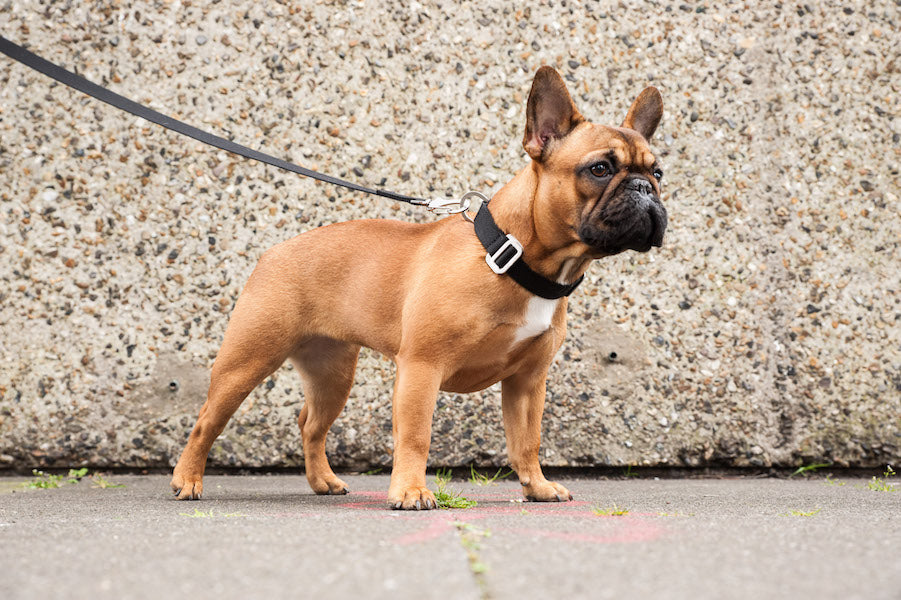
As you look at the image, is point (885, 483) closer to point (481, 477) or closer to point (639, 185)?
point (481, 477)

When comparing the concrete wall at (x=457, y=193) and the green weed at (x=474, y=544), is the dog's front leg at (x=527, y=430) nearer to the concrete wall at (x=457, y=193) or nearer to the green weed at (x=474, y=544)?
the concrete wall at (x=457, y=193)

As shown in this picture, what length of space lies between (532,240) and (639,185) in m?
0.42

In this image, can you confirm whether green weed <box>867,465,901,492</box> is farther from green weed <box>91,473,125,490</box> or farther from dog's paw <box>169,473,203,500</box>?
green weed <box>91,473,125,490</box>

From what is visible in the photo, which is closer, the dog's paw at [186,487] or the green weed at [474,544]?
the green weed at [474,544]

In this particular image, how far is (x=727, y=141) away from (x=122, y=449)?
3731 millimetres

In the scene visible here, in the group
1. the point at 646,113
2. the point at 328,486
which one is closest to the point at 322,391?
the point at 328,486

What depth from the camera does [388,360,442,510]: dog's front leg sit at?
9.37 ft

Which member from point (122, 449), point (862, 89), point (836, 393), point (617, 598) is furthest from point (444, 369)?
point (862, 89)

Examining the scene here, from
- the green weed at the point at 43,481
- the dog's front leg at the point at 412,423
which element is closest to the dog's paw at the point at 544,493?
the dog's front leg at the point at 412,423

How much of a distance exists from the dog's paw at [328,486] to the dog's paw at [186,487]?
0.53 meters

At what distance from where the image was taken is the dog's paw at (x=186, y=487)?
335 centimetres

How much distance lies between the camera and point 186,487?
11.1ft

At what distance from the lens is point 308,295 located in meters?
3.40

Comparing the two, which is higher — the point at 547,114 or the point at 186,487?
the point at 547,114
